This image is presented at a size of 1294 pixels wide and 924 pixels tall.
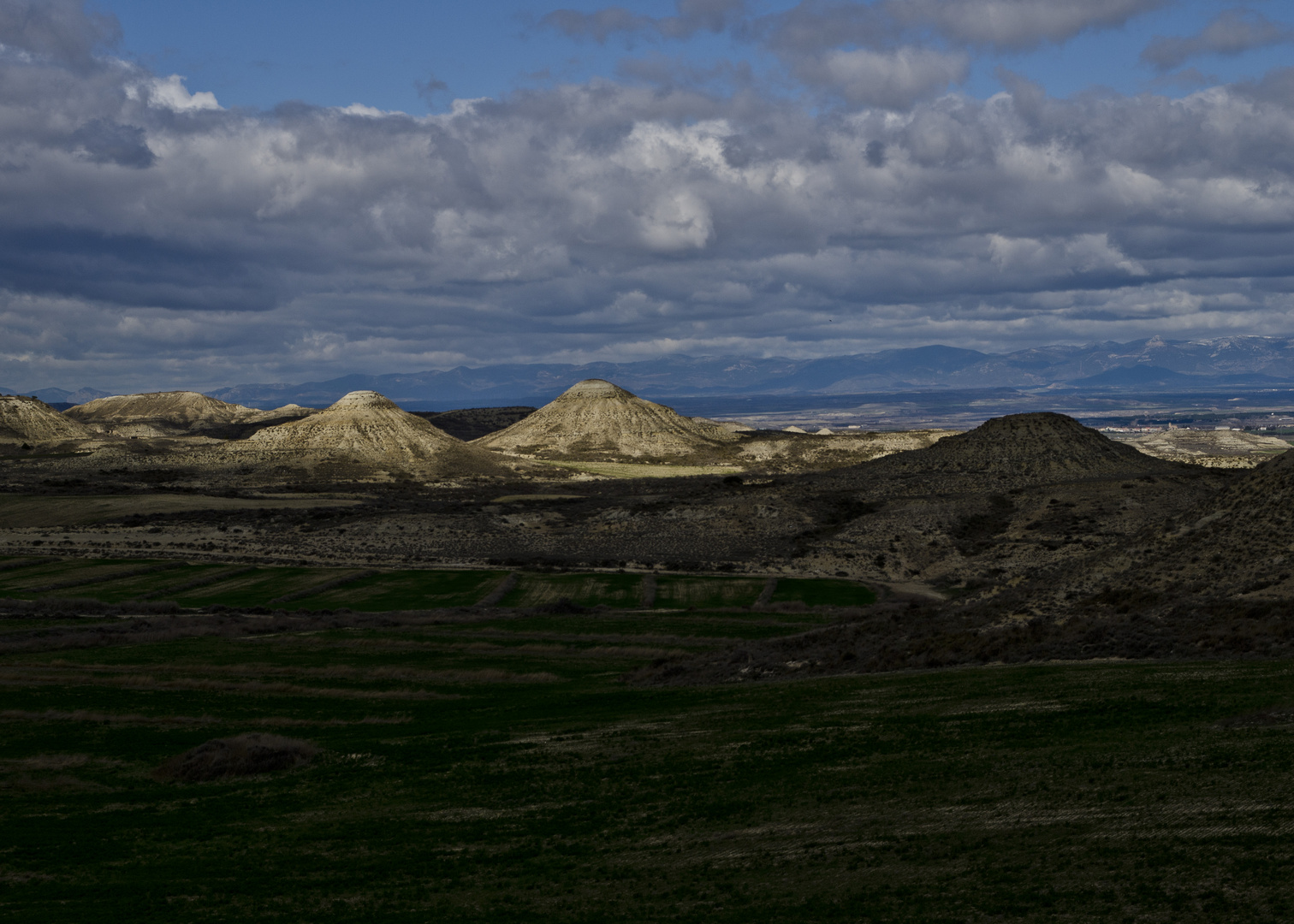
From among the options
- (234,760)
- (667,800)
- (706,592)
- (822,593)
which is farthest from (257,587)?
(667,800)

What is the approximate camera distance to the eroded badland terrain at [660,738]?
19.4 meters

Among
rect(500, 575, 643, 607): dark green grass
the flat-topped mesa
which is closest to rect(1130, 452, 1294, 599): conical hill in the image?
rect(500, 575, 643, 607): dark green grass

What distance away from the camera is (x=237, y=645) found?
55.8 m

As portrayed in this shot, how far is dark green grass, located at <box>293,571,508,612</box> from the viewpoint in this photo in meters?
73.8

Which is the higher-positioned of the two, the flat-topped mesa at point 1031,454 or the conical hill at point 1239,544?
the flat-topped mesa at point 1031,454

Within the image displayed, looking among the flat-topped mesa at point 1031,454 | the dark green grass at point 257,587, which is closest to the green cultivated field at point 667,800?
the dark green grass at point 257,587

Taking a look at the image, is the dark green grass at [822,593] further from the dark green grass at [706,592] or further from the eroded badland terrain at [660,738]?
the dark green grass at [706,592]

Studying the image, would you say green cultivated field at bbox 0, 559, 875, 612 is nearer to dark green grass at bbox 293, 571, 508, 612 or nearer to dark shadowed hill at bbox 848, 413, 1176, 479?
dark green grass at bbox 293, 571, 508, 612

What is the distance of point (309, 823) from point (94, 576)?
209ft

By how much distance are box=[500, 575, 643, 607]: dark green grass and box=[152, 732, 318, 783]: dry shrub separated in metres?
39.6

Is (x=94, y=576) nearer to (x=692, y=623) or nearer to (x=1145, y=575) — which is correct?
(x=692, y=623)

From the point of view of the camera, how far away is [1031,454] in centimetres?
13225

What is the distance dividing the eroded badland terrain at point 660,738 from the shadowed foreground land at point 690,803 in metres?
0.12

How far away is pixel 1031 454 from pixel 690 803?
11729cm
